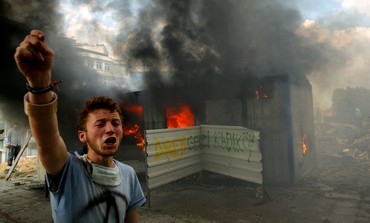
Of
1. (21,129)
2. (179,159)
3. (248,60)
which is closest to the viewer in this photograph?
(179,159)

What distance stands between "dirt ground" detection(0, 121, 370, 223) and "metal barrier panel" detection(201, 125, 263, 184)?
0.73m

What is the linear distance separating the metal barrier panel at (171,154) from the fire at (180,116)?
3.30 meters

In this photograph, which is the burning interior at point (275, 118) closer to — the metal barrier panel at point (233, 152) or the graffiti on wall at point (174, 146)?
the metal barrier panel at point (233, 152)

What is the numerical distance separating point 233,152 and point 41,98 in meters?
6.82

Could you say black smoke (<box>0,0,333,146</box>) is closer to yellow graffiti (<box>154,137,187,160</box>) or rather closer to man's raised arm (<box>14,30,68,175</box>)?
yellow graffiti (<box>154,137,187,160</box>)

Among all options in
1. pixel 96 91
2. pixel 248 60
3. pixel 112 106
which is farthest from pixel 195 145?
pixel 96 91

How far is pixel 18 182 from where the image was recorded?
1027 cm

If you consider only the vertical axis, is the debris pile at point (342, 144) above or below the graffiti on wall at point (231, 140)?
below

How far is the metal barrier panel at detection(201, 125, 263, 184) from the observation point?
23.1 ft

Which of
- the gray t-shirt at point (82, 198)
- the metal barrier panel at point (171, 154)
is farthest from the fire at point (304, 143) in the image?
the gray t-shirt at point (82, 198)

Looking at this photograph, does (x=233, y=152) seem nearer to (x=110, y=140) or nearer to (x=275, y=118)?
(x=275, y=118)

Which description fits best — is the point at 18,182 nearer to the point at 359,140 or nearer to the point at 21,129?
the point at 21,129

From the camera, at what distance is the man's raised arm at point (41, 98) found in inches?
48.6

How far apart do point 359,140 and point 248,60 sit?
38.9ft
